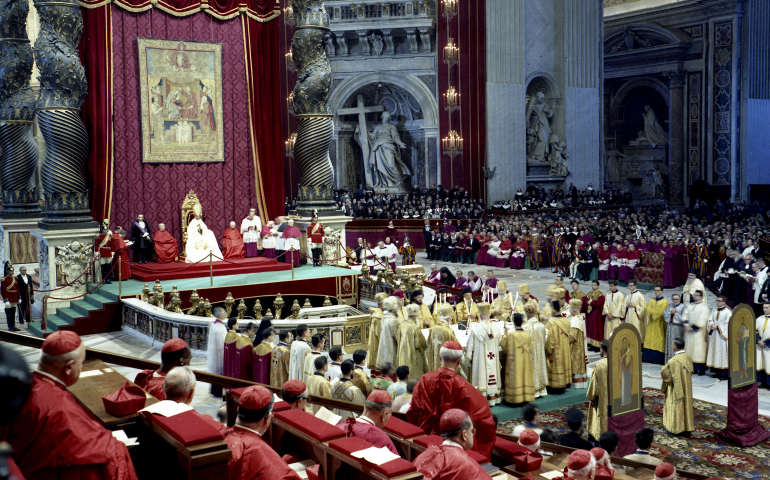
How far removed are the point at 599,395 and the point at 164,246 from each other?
11.0 meters

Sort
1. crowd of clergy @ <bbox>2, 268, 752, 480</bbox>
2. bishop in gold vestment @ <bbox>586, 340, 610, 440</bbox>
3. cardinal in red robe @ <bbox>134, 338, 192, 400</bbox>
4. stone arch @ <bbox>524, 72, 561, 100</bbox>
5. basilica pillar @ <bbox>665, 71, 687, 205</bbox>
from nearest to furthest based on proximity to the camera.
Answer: crowd of clergy @ <bbox>2, 268, 752, 480</bbox> < cardinal in red robe @ <bbox>134, 338, 192, 400</bbox> < bishop in gold vestment @ <bbox>586, 340, 610, 440</bbox> < stone arch @ <bbox>524, 72, 561, 100</bbox> < basilica pillar @ <bbox>665, 71, 687, 205</bbox>

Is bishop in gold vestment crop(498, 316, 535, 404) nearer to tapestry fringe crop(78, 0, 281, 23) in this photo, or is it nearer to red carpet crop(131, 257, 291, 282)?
red carpet crop(131, 257, 291, 282)

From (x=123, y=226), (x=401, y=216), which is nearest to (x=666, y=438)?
(x=123, y=226)

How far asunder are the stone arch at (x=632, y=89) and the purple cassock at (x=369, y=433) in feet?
112

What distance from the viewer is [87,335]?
13.4 m

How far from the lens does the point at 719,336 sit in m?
11.2

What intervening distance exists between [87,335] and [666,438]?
989 centimetres

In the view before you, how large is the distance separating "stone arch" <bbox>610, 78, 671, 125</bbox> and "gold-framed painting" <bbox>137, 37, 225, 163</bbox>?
986 inches

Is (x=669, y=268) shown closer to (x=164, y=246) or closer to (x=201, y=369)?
(x=164, y=246)

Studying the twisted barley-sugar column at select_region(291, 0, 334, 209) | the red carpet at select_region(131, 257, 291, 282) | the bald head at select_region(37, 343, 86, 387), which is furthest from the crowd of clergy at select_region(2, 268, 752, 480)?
the twisted barley-sugar column at select_region(291, 0, 334, 209)

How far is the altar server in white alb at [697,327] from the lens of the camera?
1141cm

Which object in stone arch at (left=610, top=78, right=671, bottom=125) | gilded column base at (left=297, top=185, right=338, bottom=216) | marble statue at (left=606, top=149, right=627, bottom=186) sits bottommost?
gilded column base at (left=297, top=185, right=338, bottom=216)

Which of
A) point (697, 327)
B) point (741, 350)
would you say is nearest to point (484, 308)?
point (741, 350)

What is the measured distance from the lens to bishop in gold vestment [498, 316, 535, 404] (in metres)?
10.3
